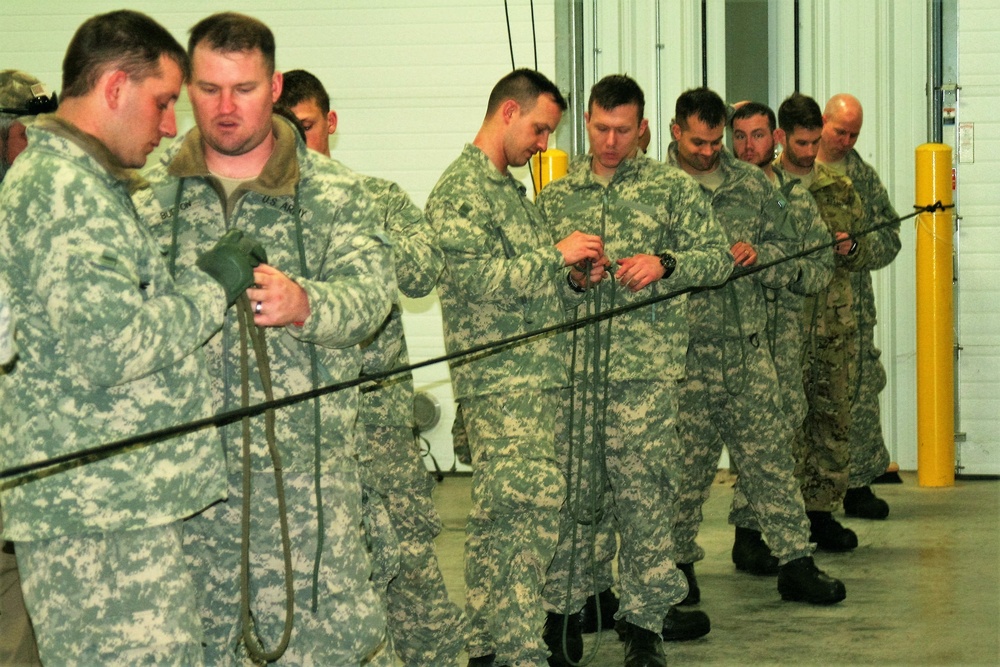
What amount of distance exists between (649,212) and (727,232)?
3.27 ft

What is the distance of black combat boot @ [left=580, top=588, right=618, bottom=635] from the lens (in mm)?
5012

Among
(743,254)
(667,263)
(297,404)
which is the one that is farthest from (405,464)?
(743,254)

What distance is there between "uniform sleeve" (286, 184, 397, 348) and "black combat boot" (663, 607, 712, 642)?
87.0 inches

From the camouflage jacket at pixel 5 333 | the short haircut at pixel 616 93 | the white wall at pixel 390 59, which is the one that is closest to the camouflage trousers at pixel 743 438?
the short haircut at pixel 616 93

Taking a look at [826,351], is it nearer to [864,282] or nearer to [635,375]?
[864,282]

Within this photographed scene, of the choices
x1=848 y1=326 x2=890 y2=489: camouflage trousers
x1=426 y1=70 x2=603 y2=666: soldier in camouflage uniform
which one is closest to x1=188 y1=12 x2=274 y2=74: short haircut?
x1=426 y1=70 x2=603 y2=666: soldier in camouflage uniform

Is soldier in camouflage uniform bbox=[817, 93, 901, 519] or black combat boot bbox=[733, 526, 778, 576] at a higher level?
soldier in camouflage uniform bbox=[817, 93, 901, 519]

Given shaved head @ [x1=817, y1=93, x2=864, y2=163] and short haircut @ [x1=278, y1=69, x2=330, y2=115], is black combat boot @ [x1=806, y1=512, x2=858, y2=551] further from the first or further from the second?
short haircut @ [x1=278, y1=69, x2=330, y2=115]

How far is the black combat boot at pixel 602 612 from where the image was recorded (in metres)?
5.01

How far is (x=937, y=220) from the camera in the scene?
7.89 meters

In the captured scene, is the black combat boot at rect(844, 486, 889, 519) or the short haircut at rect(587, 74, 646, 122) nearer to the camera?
the short haircut at rect(587, 74, 646, 122)

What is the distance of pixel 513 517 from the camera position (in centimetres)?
405

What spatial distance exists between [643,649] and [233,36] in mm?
2434

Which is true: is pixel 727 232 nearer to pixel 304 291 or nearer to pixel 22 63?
pixel 304 291
